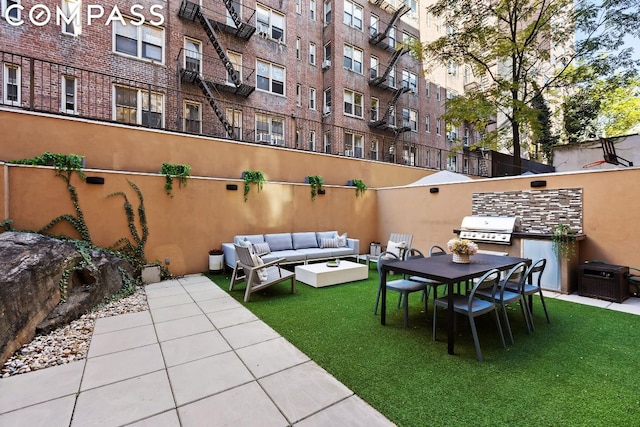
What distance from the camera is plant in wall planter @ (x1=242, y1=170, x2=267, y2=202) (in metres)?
7.54

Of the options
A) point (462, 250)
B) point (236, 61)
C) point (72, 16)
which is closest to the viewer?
point (462, 250)

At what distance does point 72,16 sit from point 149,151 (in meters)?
5.93

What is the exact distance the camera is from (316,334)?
346 centimetres

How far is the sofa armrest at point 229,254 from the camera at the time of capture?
636cm

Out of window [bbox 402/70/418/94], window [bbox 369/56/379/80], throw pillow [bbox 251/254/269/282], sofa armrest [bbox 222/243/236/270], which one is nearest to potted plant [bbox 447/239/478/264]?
throw pillow [bbox 251/254/269/282]

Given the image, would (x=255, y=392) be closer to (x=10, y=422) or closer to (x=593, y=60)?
(x=10, y=422)

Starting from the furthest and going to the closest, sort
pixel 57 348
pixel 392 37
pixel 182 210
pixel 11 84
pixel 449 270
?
pixel 392 37 < pixel 11 84 < pixel 182 210 < pixel 449 270 < pixel 57 348

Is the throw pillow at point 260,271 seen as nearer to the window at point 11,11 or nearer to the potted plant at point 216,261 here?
the potted plant at point 216,261

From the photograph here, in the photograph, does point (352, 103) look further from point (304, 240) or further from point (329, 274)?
point (329, 274)

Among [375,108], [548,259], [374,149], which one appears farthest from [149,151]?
[375,108]

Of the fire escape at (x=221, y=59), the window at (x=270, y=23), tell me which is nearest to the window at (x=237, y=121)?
the fire escape at (x=221, y=59)

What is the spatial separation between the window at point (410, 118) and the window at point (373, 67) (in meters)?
2.62

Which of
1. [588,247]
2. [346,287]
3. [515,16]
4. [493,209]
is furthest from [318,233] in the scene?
[515,16]

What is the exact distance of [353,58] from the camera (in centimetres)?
1494
